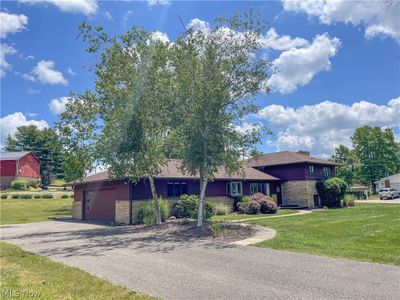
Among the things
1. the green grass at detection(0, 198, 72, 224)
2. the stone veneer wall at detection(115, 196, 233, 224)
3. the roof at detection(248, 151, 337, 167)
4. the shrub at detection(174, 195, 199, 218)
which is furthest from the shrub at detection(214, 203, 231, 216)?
the green grass at detection(0, 198, 72, 224)

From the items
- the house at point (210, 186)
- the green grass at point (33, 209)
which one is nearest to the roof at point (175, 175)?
the house at point (210, 186)

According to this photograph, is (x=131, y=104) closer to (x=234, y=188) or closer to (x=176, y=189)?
(x=176, y=189)

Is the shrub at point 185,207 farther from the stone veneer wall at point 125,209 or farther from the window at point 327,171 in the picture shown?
the window at point 327,171

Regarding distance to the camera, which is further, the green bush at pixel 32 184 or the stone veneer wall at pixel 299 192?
the green bush at pixel 32 184

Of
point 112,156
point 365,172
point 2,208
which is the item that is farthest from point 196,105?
point 365,172

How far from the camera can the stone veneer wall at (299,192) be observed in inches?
1377

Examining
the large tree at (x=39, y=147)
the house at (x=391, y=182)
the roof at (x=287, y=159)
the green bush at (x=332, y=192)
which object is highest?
the large tree at (x=39, y=147)

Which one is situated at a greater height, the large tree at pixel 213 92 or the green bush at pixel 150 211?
the large tree at pixel 213 92

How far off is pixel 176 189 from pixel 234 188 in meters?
7.13

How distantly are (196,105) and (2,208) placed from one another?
2752 cm

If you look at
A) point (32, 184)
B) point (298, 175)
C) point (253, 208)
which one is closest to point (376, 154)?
point (298, 175)

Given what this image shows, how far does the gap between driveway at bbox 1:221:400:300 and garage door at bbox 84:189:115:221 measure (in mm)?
12991

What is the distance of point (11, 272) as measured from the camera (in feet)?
29.0

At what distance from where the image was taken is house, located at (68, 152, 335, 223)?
80.2 feet
